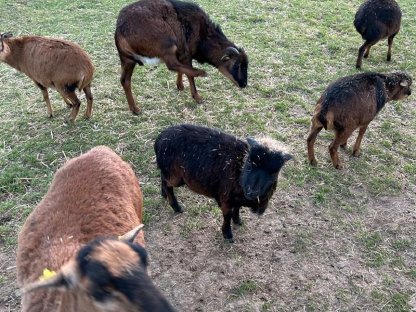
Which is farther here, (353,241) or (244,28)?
(244,28)

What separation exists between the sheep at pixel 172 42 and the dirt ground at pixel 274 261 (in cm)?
220

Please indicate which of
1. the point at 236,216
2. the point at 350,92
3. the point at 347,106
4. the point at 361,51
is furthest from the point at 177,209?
the point at 361,51

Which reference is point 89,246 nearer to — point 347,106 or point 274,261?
point 274,261

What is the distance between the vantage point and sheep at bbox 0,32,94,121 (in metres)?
6.09

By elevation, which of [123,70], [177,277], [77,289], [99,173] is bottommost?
[177,277]

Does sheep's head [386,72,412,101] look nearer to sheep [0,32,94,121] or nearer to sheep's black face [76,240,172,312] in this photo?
sheep [0,32,94,121]

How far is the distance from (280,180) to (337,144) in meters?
0.86

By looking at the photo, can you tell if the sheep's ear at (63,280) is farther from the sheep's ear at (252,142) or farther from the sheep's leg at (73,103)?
the sheep's leg at (73,103)

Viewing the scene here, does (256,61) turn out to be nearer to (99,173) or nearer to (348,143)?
(348,143)

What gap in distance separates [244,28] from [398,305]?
669 cm

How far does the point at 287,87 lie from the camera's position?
24.5 ft

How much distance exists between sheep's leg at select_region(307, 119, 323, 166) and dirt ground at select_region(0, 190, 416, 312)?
74 cm

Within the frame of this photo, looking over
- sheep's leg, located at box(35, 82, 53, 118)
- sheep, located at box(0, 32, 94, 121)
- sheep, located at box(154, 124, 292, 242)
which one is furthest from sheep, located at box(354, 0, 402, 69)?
sheep's leg, located at box(35, 82, 53, 118)

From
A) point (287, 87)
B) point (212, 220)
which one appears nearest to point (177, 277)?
point (212, 220)
